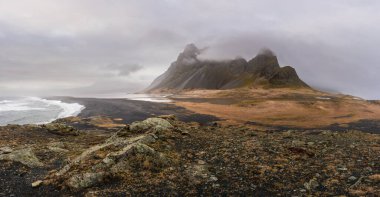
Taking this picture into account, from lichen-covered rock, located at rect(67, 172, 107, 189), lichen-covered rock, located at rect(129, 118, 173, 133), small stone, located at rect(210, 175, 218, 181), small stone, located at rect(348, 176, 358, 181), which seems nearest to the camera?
lichen-covered rock, located at rect(67, 172, 107, 189)

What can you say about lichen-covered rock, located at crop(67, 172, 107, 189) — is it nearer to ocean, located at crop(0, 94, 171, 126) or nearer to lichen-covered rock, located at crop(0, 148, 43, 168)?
lichen-covered rock, located at crop(0, 148, 43, 168)

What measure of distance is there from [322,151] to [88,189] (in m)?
15.6

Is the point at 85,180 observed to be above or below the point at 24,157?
below

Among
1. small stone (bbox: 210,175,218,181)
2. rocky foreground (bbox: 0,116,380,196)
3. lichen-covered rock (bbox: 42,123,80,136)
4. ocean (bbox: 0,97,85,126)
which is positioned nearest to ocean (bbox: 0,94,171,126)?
ocean (bbox: 0,97,85,126)

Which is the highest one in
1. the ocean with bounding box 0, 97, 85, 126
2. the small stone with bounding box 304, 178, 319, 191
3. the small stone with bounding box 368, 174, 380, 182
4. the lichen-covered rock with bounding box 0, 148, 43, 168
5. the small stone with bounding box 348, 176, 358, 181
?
the lichen-covered rock with bounding box 0, 148, 43, 168

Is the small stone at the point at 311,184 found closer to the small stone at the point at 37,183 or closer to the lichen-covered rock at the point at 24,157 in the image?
the small stone at the point at 37,183

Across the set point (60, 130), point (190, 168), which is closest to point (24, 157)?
point (190, 168)

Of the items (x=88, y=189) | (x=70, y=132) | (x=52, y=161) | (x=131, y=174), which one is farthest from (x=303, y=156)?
(x=70, y=132)

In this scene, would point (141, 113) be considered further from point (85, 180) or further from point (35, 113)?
point (85, 180)

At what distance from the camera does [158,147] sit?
70.3ft

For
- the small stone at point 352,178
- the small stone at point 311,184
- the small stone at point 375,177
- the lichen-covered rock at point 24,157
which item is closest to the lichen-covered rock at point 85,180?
the lichen-covered rock at point 24,157

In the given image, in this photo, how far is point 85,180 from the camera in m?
16.7

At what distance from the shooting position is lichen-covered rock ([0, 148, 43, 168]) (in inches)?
795

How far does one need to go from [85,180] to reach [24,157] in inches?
252
